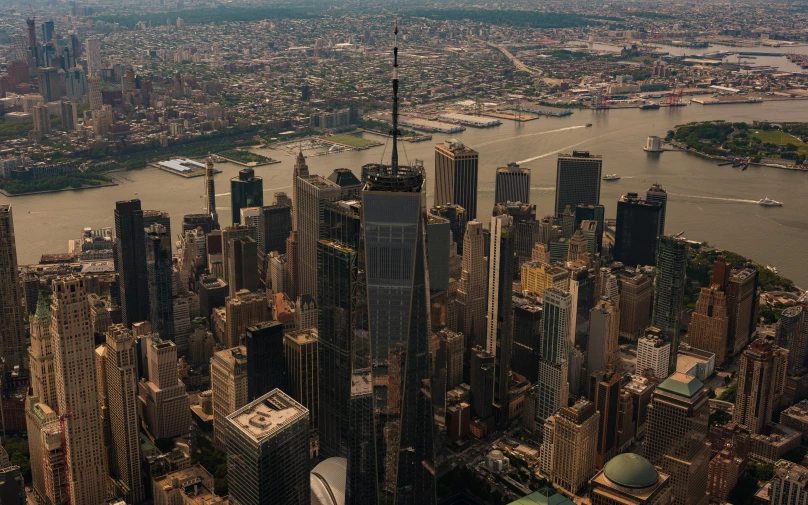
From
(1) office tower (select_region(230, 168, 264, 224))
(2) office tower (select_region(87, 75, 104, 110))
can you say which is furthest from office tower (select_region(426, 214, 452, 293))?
(2) office tower (select_region(87, 75, 104, 110))

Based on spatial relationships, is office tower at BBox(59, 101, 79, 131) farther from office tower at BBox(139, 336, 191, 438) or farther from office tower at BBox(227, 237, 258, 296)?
office tower at BBox(139, 336, 191, 438)

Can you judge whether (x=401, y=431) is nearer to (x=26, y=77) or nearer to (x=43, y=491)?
(x=43, y=491)

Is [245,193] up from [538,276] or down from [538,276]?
up

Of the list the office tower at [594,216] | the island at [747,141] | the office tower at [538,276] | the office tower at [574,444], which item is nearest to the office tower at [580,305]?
the office tower at [538,276]

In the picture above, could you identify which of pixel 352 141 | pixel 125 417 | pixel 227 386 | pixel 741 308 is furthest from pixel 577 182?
pixel 125 417

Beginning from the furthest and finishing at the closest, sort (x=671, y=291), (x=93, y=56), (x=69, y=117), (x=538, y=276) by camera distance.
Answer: (x=93, y=56)
(x=69, y=117)
(x=538, y=276)
(x=671, y=291)

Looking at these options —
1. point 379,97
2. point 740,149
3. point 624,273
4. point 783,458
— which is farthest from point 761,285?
point 379,97

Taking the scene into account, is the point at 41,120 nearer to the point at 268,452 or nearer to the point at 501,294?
the point at 501,294
